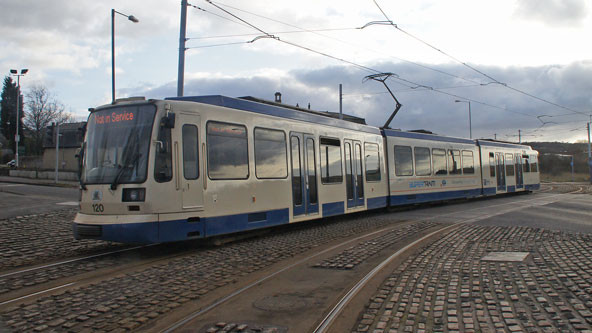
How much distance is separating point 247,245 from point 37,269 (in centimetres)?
401

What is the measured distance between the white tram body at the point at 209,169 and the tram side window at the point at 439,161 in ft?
20.9

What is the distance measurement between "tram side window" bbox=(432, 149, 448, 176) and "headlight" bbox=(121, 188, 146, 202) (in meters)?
15.3

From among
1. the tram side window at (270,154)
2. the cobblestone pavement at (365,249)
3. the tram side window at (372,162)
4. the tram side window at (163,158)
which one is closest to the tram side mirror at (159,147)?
the tram side window at (163,158)

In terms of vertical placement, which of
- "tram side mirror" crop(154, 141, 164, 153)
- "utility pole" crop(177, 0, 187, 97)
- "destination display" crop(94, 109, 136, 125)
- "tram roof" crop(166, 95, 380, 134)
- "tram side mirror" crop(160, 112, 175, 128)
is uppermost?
"utility pole" crop(177, 0, 187, 97)

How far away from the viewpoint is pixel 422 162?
20344 mm

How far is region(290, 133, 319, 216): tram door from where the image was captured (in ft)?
40.3

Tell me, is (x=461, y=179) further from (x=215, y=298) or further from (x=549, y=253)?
(x=215, y=298)

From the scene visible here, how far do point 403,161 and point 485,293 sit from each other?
13607 mm

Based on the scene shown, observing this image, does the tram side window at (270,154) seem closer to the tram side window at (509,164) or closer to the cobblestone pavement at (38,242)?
the cobblestone pavement at (38,242)

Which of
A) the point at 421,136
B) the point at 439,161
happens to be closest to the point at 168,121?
the point at 421,136

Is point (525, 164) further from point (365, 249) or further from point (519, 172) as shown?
point (365, 249)

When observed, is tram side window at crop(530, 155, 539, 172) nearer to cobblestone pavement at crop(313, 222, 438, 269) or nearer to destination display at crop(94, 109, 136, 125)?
cobblestone pavement at crop(313, 222, 438, 269)

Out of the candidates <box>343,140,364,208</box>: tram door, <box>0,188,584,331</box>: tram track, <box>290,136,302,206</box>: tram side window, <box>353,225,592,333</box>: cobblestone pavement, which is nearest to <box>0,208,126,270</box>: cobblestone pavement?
<box>0,188,584,331</box>: tram track

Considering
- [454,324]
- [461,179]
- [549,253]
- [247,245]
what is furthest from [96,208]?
[461,179]
